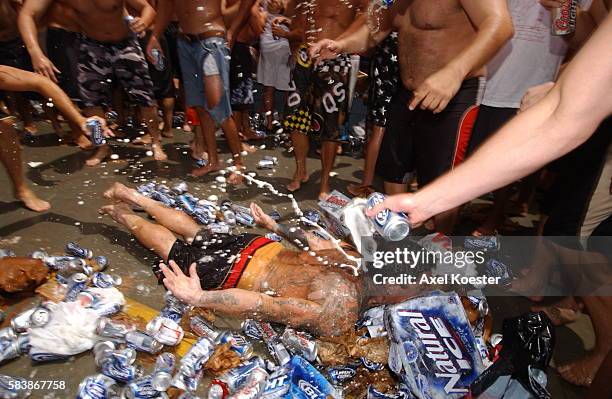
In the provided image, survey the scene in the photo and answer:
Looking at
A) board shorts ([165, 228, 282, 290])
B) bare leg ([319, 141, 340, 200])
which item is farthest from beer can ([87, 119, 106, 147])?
bare leg ([319, 141, 340, 200])

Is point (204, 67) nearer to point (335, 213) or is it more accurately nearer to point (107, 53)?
point (107, 53)

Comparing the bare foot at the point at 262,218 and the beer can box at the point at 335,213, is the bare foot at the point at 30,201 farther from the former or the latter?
the beer can box at the point at 335,213

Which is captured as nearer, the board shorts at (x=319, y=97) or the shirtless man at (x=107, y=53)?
the board shorts at (x=319, y=97)

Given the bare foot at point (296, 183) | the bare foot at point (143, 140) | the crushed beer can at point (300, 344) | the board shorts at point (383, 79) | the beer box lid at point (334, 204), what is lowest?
the bare foot at point (296, 183)

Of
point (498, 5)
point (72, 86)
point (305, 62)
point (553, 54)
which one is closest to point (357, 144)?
point (305, 62)

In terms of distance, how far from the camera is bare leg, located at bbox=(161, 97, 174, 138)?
203 inches

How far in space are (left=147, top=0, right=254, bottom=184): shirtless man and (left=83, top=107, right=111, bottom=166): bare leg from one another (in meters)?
0.88

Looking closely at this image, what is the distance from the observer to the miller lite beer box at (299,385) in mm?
1915

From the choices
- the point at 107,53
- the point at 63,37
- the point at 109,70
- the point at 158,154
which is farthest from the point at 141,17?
the point at 158,154

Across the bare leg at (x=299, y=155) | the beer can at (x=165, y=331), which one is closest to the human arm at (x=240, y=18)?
the bare leg at (x=299, y=155)

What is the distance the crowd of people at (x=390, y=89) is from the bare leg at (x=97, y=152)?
11 millimetres

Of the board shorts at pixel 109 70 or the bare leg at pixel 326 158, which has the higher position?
the board shorts at pixel 109 70

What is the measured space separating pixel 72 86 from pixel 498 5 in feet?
14.2

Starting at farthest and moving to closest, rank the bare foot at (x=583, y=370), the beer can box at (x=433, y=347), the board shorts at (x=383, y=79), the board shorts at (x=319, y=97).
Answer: the board shorts at (x=319, y=97) < the board shorts at (x=383, y=79) < the bare foot at (x=583, y=370) < the beer can box at (x=433, y=347)
